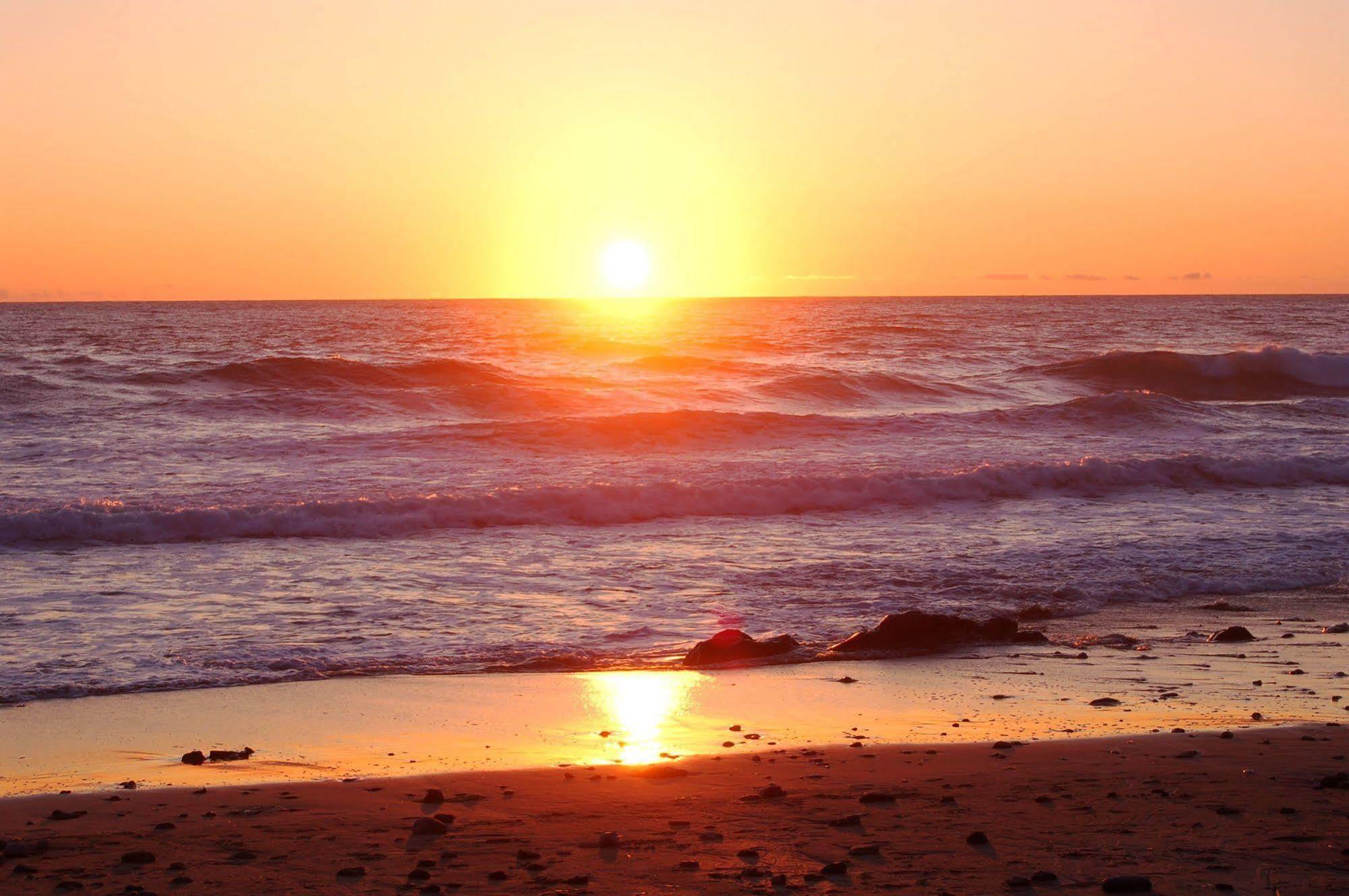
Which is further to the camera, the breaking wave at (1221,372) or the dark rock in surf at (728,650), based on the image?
the breaking wave at (1221,372)

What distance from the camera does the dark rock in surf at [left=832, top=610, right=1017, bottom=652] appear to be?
8.60 m

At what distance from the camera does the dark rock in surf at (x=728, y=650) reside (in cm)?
823

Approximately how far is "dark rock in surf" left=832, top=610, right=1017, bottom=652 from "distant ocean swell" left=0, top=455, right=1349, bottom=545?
6.66 m

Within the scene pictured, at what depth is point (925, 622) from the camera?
873cm

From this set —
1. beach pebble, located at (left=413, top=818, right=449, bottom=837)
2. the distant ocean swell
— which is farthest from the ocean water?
beach pebble, located at (left=413, top=818, right=449, bottom=837)

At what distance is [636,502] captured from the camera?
51.2ft

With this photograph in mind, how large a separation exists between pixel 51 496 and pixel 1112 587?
12899mm

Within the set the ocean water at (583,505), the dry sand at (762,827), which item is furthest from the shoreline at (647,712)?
the ocean water at (583,505)

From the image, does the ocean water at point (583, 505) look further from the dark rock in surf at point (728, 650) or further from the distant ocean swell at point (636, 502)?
the dark rock in surf at point (728, 650)

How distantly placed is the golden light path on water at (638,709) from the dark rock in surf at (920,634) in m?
1.40

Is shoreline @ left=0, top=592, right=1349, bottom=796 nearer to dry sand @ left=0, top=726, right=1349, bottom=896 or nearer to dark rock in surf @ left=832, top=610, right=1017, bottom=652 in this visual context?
dark rock in surf @ left=832, top=610, right=1017, bottom=652

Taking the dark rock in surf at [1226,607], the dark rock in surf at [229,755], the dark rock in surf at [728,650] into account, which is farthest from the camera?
the dark rock in surf at [1226,607]

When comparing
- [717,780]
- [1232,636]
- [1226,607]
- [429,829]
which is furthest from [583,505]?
[429,829]

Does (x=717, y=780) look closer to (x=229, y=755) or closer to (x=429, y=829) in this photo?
(x=429, y=829)
